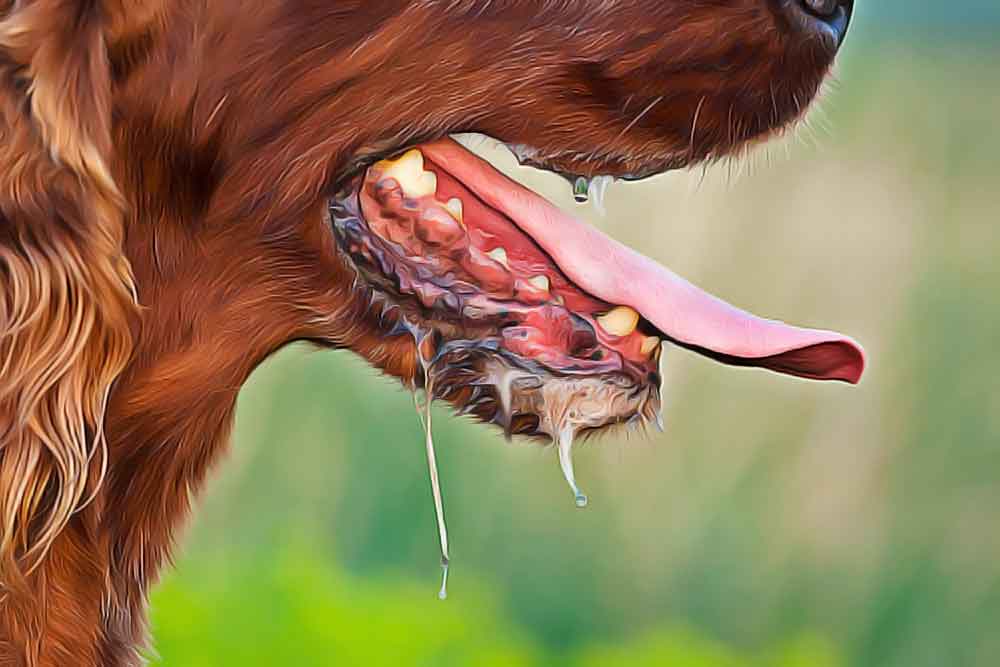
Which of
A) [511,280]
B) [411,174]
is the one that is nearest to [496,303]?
[511,280]

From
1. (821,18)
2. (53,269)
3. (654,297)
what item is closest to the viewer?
(53,269)

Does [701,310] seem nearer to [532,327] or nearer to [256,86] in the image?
[532,327]

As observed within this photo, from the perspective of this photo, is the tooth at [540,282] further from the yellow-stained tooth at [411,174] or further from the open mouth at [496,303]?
the yellow-stained tooth at [411,174]

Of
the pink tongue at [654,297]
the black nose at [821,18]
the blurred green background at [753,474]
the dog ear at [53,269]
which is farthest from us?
the blurred green background at [753,474]

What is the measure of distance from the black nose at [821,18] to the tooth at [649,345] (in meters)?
0.32

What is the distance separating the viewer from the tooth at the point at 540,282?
121 cm

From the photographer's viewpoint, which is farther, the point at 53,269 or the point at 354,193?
the point at 354,193

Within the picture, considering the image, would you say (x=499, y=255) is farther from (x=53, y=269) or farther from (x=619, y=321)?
(x=53, y=269)

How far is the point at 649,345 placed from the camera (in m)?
1.21

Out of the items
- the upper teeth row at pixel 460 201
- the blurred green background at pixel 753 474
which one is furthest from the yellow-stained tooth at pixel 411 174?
the blurred green background at pixel 753 474

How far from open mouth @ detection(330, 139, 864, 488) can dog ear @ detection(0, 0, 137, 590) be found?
23 centimetres

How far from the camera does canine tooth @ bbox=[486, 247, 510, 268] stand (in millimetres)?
1209

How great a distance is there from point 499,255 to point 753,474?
1.29 m

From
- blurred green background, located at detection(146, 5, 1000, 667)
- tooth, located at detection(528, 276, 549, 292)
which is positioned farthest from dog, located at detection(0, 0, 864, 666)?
blurred green background, located at detection(146, 5, 1000, 667)
